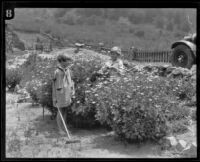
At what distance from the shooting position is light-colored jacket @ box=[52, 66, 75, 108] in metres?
7.16

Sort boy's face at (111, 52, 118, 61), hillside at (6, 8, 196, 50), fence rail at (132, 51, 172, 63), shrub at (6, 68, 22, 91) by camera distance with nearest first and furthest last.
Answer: boy's face at (111, 52, 118, 61), shrub at (6, 68, 22, 91), fence rail at (132, 51, 172, 63), hillside at (6, 8, 196, 50)

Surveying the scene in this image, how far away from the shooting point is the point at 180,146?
6.25 meters

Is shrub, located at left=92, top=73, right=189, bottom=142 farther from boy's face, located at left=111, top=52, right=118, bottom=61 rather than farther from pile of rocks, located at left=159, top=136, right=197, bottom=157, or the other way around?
boy's face, located at left=111, top=52, right=118, bottom=61

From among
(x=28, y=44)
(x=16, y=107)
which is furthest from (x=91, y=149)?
(x=28, y=44)

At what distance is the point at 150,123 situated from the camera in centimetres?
628

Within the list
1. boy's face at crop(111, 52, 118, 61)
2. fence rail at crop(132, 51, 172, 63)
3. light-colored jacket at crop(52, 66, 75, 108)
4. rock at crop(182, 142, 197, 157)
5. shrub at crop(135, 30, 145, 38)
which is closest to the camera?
rock at crop(182, 142, 197, 157)

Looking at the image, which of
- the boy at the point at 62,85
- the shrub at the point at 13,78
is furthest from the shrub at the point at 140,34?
the boy at the point at 62,85

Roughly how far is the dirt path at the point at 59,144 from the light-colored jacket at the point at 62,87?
2.09 feet

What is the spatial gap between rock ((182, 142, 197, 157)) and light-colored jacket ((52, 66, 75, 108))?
7.36ft

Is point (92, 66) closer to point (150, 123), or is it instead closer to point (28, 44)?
point (150, 123)

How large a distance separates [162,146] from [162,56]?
7.47m

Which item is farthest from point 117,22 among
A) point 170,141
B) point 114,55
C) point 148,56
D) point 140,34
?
point 170,141

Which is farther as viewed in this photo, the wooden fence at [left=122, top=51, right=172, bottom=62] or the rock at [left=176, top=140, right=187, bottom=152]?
the wooden fence at [left=122, top=51, right=172, bottom=62]

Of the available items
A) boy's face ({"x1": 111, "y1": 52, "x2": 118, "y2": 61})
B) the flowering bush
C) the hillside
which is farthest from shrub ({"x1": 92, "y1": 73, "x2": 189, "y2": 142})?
the hillside
